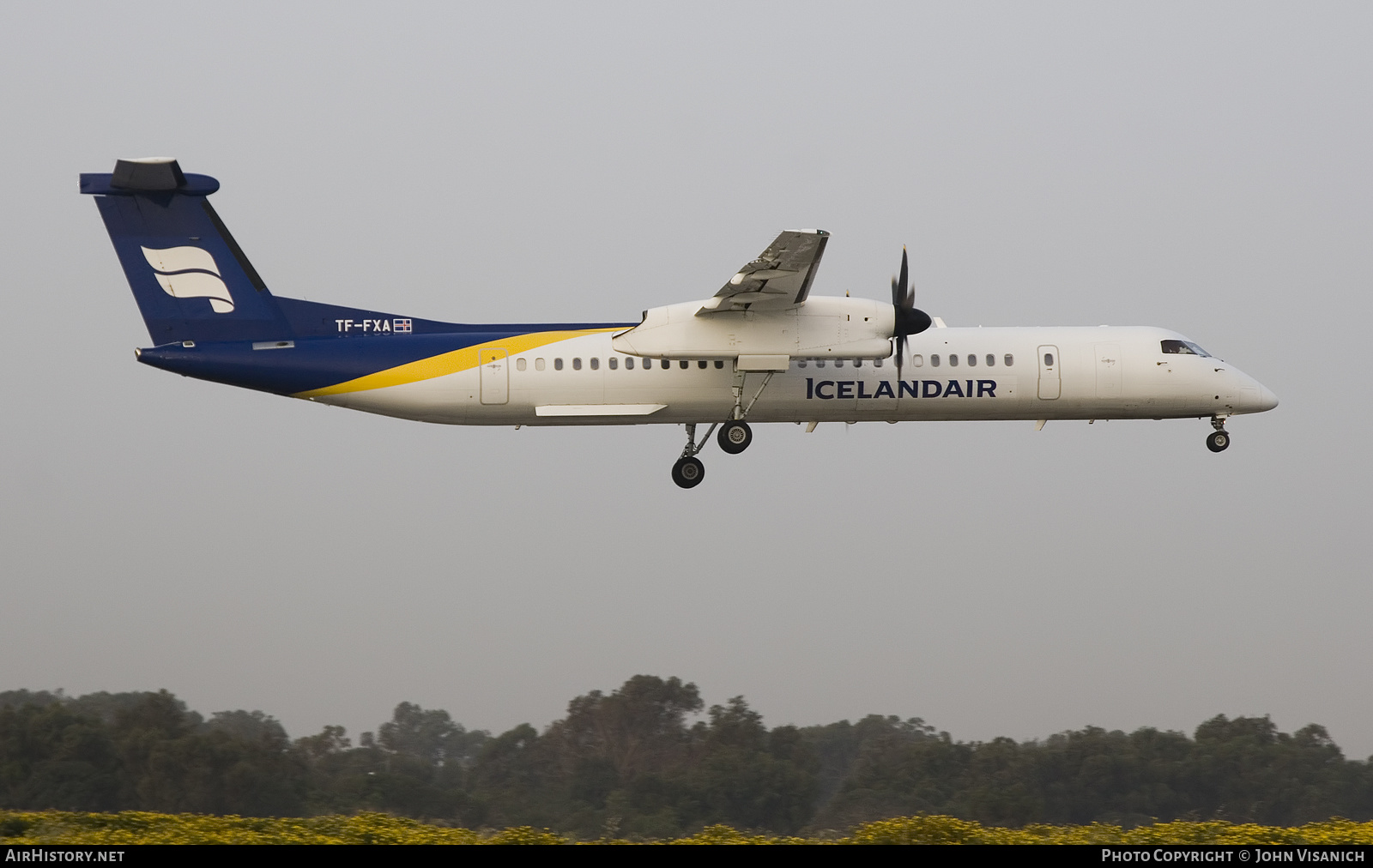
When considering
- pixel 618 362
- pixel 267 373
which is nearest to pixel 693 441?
pixel 618 362

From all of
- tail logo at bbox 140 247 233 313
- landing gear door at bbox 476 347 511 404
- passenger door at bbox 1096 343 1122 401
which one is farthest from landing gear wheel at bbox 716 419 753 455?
tail logo at bbox 140 247 233 313

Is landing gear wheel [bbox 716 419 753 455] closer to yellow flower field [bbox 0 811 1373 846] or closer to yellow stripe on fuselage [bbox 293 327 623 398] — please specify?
yellow stripe on fuselage [bbox 293 327 623 398]

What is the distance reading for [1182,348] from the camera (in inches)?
1145

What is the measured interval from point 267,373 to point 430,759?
21279 millimetres

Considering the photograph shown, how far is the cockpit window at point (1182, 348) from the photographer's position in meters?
29.0

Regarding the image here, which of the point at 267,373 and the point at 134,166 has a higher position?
the point at 134,166

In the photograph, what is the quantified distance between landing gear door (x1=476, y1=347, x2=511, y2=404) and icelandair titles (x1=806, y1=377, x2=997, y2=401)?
19.1 feet

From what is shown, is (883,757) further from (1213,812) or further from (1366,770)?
(1366,770)

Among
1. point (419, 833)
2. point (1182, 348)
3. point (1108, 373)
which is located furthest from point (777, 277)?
point (419, 833)

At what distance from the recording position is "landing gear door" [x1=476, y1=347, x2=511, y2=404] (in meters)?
26.4

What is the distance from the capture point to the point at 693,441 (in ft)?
93.3

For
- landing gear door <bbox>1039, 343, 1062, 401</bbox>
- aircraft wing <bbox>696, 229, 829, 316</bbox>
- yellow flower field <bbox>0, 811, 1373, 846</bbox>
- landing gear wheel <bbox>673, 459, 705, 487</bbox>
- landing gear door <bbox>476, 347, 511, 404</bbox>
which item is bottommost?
yellow flower field <bbox>0, 811, 1373, 846</bbox>
